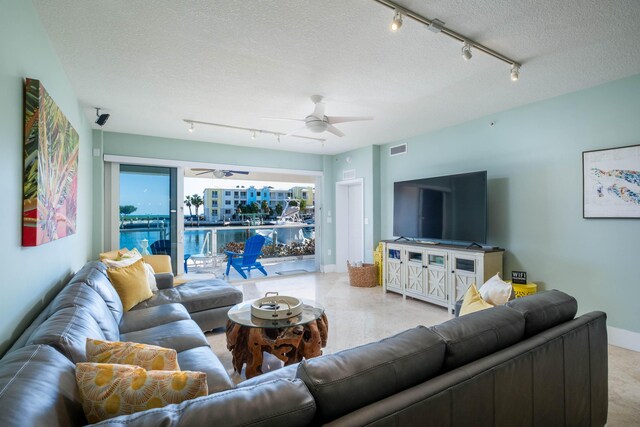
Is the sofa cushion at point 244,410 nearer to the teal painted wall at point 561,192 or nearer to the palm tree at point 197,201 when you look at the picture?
the teal painted wall at point 561,192

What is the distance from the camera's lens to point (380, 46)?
2.39 metres

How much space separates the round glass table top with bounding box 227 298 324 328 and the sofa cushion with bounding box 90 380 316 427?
4.45 feet

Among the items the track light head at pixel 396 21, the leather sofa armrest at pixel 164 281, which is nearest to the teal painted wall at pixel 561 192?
the track light head at pixel 396 21

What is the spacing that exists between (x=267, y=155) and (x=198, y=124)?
1.85m

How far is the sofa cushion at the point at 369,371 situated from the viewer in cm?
98

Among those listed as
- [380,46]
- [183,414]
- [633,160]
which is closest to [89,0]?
[380,46]

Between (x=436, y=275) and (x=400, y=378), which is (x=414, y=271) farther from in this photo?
(x=400, y=378)

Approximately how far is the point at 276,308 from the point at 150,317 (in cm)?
108

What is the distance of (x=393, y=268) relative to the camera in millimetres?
4930

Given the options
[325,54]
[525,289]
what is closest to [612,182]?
[525,289]

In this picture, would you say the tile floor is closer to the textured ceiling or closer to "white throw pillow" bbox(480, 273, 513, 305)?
"white throw pillow" bbox(480, 273, 513, 305)

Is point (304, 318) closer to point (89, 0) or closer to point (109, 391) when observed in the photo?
point (109, 391)

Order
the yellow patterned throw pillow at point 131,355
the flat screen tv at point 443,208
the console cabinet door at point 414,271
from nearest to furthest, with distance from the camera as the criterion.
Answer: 1. the yellow patterned throw pillow at point 131,355
2. the flat screen tv at point 443,208
3. the console cabinet door at point 414,271

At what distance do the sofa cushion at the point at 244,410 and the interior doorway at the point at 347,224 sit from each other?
578cm
